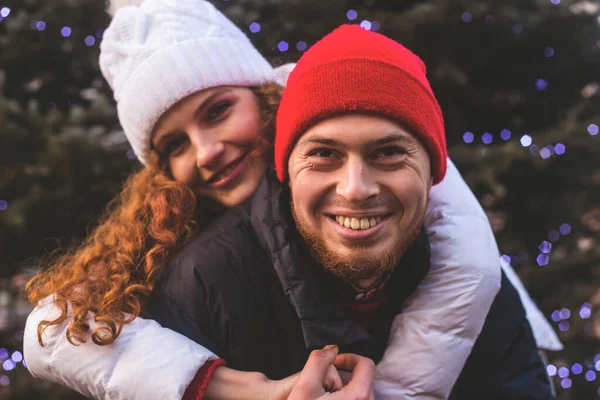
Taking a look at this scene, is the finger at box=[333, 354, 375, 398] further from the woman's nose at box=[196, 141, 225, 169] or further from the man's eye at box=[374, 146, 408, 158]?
the woman's nose at box=[196, 141, 225, 169]

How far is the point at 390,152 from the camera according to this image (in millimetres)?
1451

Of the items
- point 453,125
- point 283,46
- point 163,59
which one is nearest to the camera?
point 163,59

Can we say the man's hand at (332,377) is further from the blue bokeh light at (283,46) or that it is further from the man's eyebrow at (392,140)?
the blue bokeh light at (283,46)

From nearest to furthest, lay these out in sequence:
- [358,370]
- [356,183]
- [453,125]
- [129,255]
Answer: [356,183] < [358,370] < [129,255] < [453,125]

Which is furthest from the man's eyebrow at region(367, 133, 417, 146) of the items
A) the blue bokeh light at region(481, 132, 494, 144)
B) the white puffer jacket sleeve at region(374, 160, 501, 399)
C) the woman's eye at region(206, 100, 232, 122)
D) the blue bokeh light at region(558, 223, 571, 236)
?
the blue bokeh light at region(558, 223, 571, 236)

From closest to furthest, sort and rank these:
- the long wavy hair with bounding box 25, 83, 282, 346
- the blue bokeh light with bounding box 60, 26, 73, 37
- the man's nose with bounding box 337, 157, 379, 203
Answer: the man's nose with bounding box 337, 157, 379, 203, the long wavy hair with bounding box 25, 83, 282, 346, the blue bokeh light with bounding box 60, 26, 73, 37

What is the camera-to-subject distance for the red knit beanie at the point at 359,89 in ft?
4.64

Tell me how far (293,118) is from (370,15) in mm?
1699

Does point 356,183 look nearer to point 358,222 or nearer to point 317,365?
point 358,222

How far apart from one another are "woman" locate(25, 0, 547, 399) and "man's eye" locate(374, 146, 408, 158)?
47cm

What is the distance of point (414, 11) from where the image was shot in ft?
9.13

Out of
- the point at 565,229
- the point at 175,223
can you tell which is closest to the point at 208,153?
the point at 175,223

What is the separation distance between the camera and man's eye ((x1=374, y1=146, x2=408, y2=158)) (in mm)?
1440

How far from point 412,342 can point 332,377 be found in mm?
318
